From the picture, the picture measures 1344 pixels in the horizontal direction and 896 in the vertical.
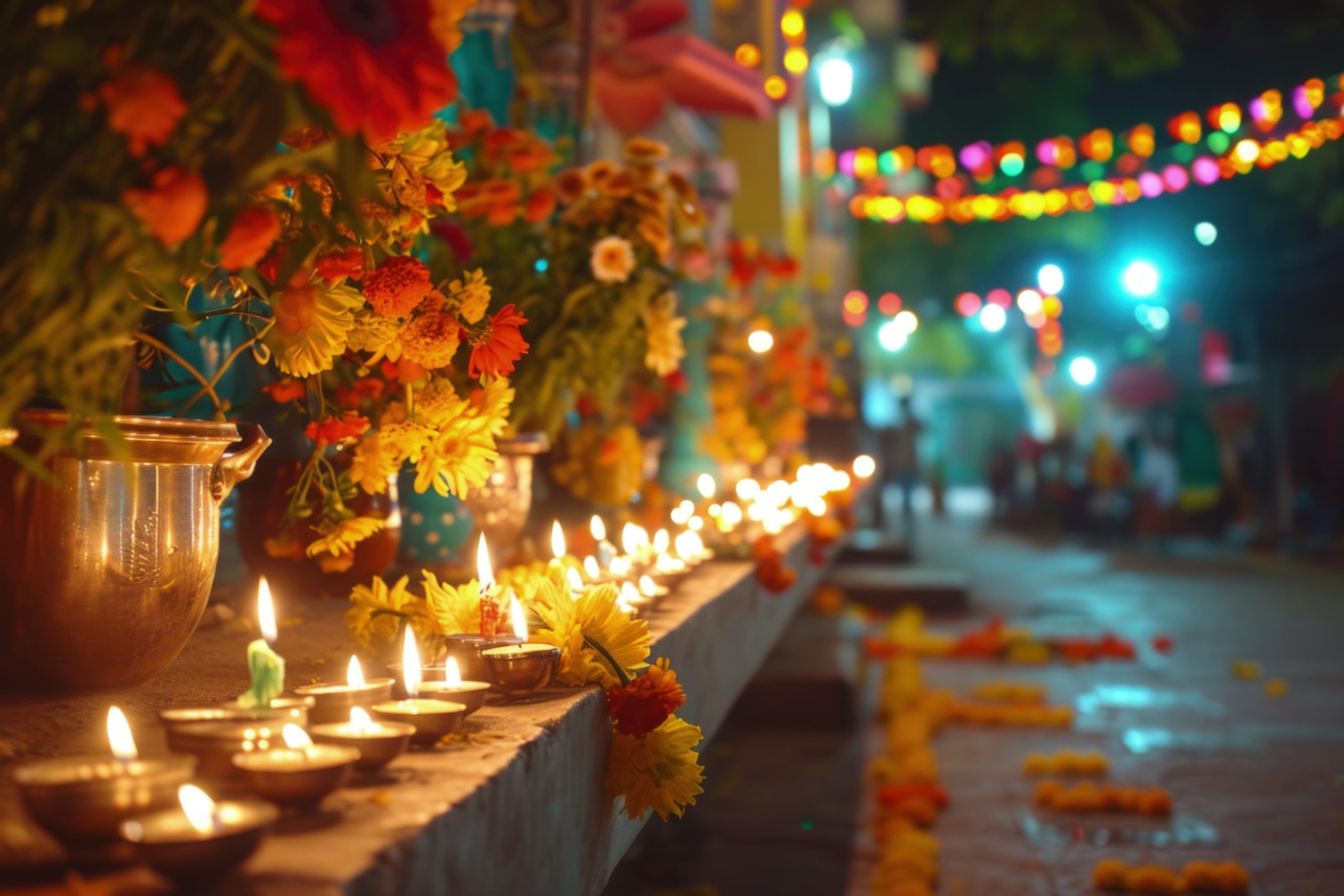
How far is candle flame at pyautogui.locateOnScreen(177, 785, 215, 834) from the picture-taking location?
32.8 inches

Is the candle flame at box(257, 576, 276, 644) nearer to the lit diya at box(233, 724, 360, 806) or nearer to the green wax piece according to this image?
the green wax piece

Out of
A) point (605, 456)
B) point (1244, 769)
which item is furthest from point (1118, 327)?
point (605, 456)

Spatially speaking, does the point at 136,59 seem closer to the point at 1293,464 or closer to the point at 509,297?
the point at 509,297

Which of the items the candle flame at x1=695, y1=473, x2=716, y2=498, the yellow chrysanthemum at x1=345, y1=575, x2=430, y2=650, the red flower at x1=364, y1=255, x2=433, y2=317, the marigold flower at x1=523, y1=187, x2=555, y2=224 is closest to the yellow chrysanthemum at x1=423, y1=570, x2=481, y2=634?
the yellow chrysanthemum at x1=345, y1=575, x2=430, y2=650

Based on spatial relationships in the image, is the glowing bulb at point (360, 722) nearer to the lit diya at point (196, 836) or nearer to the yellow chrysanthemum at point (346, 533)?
the lit diya at point (196, 836)

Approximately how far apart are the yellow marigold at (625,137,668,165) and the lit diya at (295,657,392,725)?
5.78 feet

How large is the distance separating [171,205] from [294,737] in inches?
18.9

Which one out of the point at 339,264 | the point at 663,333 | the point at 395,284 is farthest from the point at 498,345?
the point at 663,333

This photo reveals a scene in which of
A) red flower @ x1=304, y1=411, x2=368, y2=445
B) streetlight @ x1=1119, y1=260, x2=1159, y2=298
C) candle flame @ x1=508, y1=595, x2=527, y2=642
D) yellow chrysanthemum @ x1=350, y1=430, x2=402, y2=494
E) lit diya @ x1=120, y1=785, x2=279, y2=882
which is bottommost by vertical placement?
lit diya @ x1=120, y1=785, x2=279, y2=882

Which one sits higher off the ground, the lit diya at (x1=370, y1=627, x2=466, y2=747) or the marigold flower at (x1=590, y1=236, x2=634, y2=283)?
the marigold flower at (x1=590, y1=236, x2=634, y2=283)

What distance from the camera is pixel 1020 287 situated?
1700 cm

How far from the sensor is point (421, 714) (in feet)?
3.88

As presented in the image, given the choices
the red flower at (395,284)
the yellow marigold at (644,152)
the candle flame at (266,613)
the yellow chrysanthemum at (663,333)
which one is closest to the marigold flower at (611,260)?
the yellow chrysanthemum at (663,333)

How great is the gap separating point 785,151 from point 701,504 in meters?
5.19
